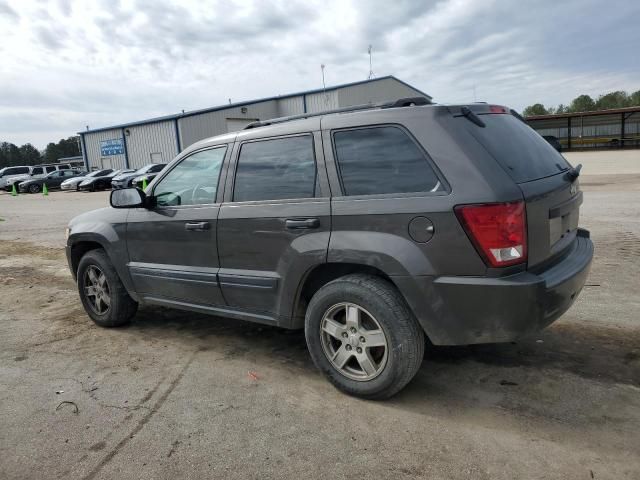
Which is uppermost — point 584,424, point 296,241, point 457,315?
point 296,241

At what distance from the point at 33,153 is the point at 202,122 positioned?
93.2 metres

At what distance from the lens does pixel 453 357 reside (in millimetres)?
3799

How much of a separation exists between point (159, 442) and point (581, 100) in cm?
10169


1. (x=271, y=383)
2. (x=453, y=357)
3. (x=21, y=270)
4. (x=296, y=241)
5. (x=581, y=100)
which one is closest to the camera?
(x=296, y=241)

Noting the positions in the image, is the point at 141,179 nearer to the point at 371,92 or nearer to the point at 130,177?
the point at 130,177

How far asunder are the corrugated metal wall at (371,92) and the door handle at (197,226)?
3189 centimetres

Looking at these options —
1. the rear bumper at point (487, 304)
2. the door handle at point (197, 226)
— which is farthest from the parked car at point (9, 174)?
the rear bumper at point (487, 304)

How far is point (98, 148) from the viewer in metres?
42.7

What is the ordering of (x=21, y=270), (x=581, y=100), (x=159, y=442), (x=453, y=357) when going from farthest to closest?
1. (x=581, y=100)
2. (x=21, y=270)
3. (x=453, y=357)
4. (x=159, y=442)

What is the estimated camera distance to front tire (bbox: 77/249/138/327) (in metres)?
4.77

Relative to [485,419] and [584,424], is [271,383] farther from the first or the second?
[584,424]

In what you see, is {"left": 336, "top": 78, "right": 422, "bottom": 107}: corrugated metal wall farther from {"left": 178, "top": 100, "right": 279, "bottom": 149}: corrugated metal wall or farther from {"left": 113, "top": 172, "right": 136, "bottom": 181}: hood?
{"left": 113, "top": 172, "right": 136, "bottom": 181}: hood

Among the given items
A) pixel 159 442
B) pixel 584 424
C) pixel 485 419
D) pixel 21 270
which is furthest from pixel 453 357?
pixel 21 270

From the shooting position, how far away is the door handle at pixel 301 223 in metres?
3.24
